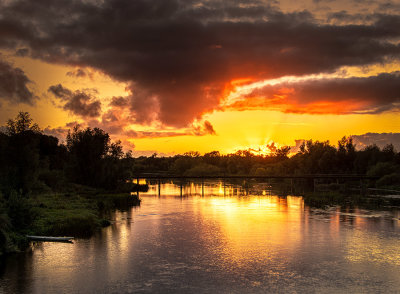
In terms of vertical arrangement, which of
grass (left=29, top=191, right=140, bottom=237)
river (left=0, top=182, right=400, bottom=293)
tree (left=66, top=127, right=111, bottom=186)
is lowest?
river (left=0, top=182, right=400, bottom=293)

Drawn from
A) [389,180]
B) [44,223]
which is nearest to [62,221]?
[44,223]

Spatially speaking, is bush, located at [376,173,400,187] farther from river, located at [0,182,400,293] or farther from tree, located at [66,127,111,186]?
tree, located at [66,127,111,186]

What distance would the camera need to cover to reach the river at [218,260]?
26.3 meters

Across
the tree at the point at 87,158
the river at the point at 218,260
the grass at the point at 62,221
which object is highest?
the tree at the point at 87,158

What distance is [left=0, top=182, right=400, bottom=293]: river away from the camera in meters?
26.3

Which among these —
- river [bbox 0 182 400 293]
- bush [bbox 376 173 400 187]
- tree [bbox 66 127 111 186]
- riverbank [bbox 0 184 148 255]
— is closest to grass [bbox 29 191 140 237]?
riverbank [bbox 0 184 148 255]

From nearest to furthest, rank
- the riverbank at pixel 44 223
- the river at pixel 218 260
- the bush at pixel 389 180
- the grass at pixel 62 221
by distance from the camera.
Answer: the river at pixel 218 260 → the riverbank at pixel 44 223 → the grass at pixel 62 221 → the bush at pixel 389 180

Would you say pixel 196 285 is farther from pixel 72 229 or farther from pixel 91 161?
pixel 91 161

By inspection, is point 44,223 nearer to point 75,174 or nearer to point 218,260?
point 218,260

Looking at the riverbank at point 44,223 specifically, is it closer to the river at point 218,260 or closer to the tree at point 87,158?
the river at point 218,260

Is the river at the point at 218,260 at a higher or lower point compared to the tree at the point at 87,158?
lower

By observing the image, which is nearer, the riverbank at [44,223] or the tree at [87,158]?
the riverbank at [44,223]

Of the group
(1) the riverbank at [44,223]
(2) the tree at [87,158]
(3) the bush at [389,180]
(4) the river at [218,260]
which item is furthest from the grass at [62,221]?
(3) the bush at [389,180]

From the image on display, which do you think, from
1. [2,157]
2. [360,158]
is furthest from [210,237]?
[360,158]
